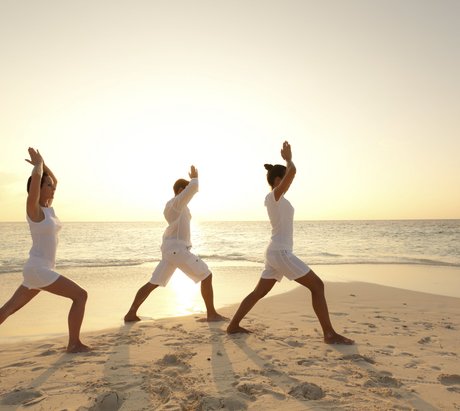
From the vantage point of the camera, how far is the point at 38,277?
427 cm

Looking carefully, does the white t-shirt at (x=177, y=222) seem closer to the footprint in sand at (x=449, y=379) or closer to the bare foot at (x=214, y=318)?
the bare foot at (x=214, y=318)

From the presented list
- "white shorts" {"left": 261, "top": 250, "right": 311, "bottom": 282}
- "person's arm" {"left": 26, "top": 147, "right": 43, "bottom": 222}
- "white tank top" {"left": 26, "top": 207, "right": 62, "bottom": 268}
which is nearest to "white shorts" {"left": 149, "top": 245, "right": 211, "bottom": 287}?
"white shorts" {"left": 261, "top": 250, "right": 311, "bottom": 282}

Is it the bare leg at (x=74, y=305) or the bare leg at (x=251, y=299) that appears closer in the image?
the bare leg at (x=74, y=305)

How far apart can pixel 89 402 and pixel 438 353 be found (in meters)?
3.61

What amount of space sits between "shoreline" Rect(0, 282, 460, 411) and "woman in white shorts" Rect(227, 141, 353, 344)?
0.37 metres

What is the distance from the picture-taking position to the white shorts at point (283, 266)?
4770 millimetres

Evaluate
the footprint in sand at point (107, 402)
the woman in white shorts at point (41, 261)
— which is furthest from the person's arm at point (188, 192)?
the footprint in sand at point (107, 402)

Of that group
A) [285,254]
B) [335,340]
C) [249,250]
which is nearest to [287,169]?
[285,254]

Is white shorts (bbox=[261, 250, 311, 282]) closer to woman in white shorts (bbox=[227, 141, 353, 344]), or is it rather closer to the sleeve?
woman in white shorts (bbox=[227, 141, 353, 344])

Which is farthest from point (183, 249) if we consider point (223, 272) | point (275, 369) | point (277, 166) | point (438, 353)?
point (223, 272)

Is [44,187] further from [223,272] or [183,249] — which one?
[223,272]

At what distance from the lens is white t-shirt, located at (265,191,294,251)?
4918 mm

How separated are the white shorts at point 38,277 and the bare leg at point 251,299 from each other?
2249mm

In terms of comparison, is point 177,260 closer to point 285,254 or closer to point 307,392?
point 285,254
